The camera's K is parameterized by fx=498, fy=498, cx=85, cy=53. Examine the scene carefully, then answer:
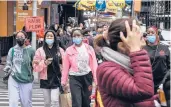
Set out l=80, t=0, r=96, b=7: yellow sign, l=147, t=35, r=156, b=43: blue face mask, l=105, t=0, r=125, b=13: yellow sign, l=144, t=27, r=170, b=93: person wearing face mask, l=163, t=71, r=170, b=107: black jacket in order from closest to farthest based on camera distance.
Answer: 1. l=163, t=71, r=170, b=107: black jacket
2. l=144, t=27, r=170, b=93: person wearing face mask
3. l=147, t=35, r=156, b=43: blue face mask
4. l=80, t=0, r=96, b=7: yellow sign
5. l=105, t=0, r=125, b=13: yellow sign

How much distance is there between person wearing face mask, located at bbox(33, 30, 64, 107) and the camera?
884cm

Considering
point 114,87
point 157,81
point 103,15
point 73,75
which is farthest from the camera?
point 103,15

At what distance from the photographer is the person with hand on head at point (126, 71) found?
10.2 ft

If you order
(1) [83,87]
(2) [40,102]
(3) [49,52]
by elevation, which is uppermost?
(3) [49,52]

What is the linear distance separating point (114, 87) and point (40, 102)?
363 inches

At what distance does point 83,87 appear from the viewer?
8.73 meters

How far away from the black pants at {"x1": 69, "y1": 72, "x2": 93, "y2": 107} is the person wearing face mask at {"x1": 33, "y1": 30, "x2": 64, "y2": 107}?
335mm

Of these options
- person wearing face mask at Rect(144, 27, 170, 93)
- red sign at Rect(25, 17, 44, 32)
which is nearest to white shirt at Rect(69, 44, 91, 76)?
person wearing face mask at Rect(144, 27, 170, 93)

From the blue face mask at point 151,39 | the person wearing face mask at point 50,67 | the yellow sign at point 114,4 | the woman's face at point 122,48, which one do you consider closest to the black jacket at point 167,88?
the woman's face at point 122,48

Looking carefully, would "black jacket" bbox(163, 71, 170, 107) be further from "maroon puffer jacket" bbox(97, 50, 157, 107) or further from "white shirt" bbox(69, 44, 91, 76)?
"white shirt" bbox(69, 44, 91, 76)

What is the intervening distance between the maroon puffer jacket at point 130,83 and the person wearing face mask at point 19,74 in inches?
220

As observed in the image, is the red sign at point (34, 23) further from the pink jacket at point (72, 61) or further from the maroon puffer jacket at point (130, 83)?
the maroon puffer jacket at point (130, 83)

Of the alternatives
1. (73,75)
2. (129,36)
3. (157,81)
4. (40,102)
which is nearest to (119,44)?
(129,36)

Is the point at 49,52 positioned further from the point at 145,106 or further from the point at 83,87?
the point at 145,106
